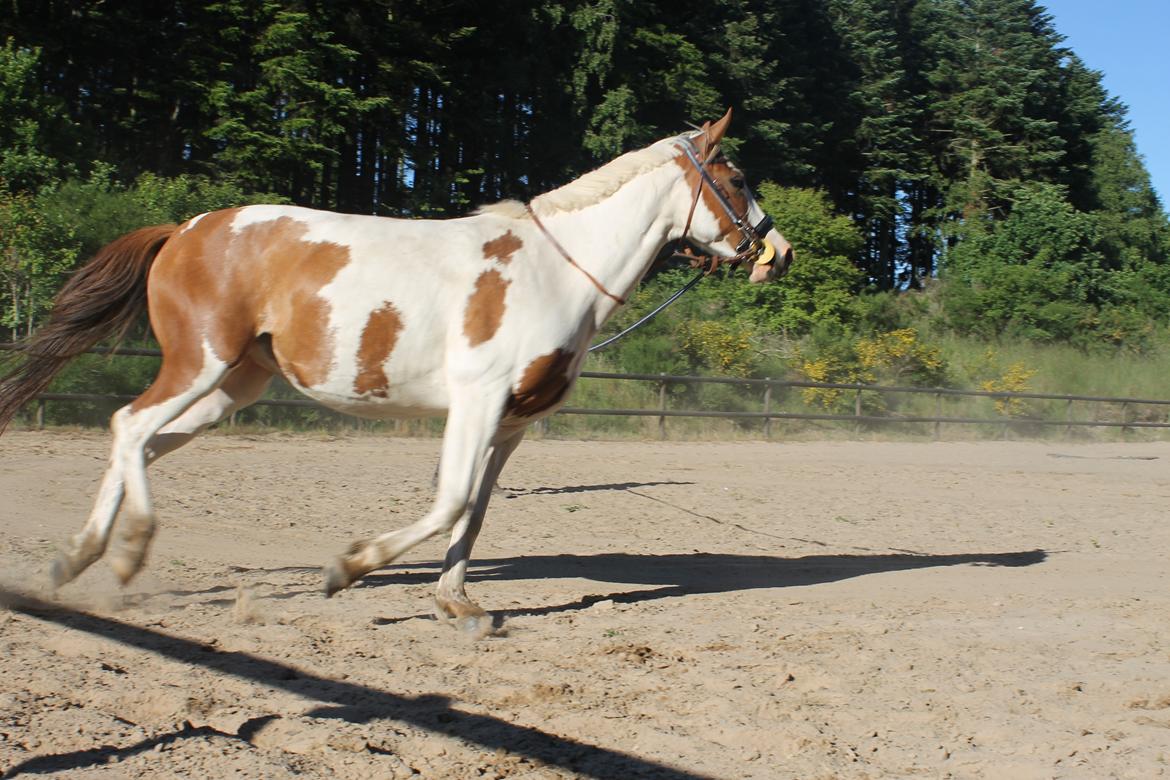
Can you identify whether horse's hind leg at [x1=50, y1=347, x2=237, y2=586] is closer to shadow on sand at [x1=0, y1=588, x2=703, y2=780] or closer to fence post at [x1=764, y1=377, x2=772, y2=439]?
shadow on sand at [x1=0, y1=588, x2=703, y2=780]

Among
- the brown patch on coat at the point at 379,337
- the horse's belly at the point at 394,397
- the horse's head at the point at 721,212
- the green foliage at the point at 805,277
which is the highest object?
the green foliage at the point at 805,277

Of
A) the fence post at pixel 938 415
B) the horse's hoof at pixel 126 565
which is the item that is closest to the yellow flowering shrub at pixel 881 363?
the fence post at pixel 938 415

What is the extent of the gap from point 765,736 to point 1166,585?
5.10 m

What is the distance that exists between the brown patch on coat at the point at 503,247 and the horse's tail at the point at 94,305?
70.5 inches

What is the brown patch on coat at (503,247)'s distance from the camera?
18.2 ft

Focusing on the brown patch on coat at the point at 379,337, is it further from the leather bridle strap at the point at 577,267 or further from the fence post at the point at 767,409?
the fence post at the point at 767,409

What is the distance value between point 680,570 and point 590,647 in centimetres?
264

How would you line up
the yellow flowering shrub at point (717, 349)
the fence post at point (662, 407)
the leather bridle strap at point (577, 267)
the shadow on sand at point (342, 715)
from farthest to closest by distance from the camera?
the yellow flowering shrub at point (717, 349), the fence post at point (662, 407), the leather bridle strap at point (577, 267), the shadow on sand at point (342, 715)

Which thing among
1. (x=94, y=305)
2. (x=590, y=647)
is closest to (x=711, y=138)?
(x=590, y=647)

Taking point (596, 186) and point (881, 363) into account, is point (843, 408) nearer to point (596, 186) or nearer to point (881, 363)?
point (881, 363)

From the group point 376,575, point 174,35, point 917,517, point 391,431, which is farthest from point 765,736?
point 174,35

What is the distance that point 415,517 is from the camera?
9539 millimetres

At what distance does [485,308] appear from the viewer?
5402mm

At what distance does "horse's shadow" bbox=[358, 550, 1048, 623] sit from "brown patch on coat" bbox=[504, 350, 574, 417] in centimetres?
118
